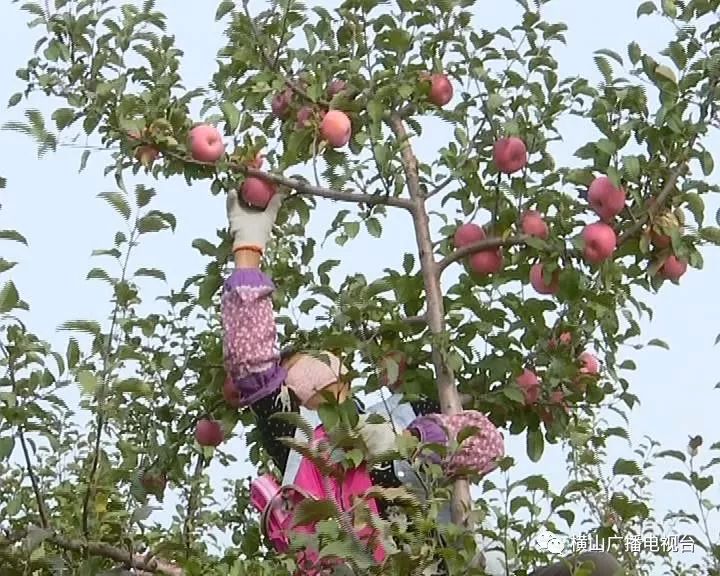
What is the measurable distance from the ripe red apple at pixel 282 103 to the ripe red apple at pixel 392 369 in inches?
27.4

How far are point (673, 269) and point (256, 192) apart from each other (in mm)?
961

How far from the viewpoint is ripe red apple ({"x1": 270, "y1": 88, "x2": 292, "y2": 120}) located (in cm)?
296

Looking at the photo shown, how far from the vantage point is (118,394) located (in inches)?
88.4

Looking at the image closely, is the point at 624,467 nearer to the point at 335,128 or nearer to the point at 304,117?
the point at 335,128

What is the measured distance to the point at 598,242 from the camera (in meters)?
2.56

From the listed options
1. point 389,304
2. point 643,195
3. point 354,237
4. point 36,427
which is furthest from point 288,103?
point 36,427

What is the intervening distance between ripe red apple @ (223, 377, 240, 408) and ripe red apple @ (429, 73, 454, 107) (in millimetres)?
853

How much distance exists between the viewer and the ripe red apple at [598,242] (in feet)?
8.39

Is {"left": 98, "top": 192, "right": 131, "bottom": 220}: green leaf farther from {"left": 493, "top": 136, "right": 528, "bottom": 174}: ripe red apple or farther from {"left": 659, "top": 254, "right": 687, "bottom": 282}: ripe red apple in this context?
{"left": 659, "top": 254, "right": 687, "bottom": 282}: ripe red apple

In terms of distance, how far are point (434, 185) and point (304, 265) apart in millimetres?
391

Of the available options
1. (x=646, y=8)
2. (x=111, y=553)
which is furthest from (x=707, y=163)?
(x=111, y=553)

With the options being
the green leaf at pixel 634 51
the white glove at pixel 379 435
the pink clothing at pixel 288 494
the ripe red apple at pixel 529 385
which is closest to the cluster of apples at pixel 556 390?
the ripe red apple at pixel 529 385

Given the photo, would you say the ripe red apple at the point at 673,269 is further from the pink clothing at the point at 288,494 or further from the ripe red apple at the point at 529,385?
the pink clothing at the point at 288,494

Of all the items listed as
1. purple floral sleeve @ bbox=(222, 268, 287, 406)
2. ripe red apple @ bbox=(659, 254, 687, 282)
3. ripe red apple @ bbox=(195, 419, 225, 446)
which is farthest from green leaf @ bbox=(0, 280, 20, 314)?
ripe red apple @ bbox=(659, 254, 687, 282)
